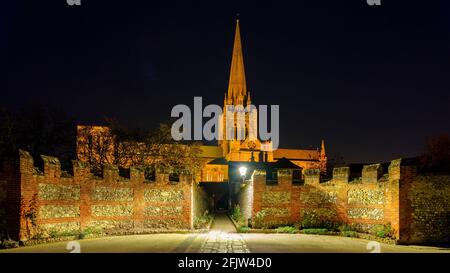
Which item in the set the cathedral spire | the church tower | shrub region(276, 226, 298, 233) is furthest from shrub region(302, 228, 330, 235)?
the cathedral spire

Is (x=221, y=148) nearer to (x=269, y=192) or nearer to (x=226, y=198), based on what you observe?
(x=226, y=198)

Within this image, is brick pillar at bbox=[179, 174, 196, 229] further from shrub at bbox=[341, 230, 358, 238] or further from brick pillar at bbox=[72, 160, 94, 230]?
shrub at bbox=[341, 230, 358, 238]

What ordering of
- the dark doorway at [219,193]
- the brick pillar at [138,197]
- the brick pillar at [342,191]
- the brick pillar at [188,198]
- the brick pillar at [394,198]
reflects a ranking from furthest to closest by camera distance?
the dark doorway at [219,193] → the brick pillar at [188,198] → the brick pillar at [138,197] → the brick pillar at [342,191] → the brick pillar at [394,198]

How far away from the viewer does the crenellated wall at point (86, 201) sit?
1559 centimetres

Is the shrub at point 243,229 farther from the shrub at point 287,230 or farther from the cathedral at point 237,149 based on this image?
the cathedral at point 237,149

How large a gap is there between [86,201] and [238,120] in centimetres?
9857

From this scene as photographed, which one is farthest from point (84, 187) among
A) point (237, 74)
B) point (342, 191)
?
point (237, 74)

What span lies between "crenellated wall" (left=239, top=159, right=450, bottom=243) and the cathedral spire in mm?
87247

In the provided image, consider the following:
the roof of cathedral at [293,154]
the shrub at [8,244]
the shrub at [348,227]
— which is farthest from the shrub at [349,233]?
the roof of cathedral at [293,154]

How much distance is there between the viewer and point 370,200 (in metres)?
19.7

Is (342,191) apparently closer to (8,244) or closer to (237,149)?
(8,244)

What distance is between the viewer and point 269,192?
22906 millimetres

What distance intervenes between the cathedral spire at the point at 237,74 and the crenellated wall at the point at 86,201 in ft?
Answer: 286

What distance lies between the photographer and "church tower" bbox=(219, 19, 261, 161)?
353 ft
